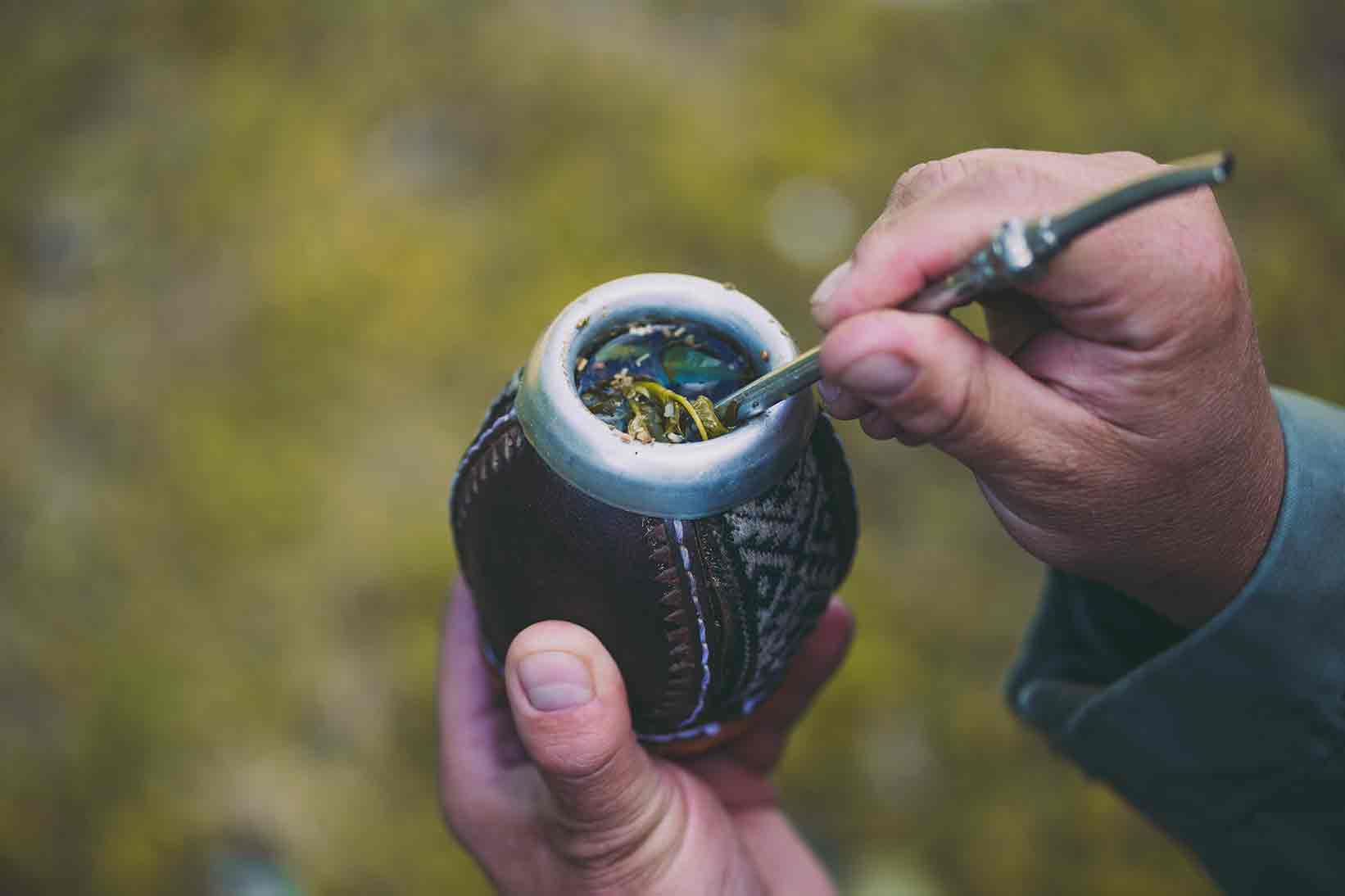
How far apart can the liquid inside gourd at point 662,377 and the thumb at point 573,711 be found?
207mm

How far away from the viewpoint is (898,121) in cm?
277

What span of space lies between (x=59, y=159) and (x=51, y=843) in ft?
5.37

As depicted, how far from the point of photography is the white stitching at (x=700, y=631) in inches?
39.4

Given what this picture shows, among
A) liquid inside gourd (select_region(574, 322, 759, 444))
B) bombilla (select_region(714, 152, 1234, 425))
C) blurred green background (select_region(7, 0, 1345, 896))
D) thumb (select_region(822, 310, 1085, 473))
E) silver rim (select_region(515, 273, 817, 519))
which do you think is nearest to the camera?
bombilla (select_region(714, 152, 1234, 425))

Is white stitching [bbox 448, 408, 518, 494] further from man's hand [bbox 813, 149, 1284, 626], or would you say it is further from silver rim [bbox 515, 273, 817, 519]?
man's hand [bbox 813, 149, 1284, 626]

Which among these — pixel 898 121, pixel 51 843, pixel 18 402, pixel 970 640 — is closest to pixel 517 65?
pixel 898 121

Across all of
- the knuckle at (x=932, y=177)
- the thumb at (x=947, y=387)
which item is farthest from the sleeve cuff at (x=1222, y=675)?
the knuckle at (x=932, y=177)

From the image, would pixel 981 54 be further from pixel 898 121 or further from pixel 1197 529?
pixel 1197 529

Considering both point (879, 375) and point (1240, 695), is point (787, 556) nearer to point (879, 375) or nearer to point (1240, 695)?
point (879, 375)

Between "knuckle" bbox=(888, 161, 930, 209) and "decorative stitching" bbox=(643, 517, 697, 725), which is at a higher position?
"knuckle" bbox=(888, 161, 930, 209)

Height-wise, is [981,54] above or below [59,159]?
above

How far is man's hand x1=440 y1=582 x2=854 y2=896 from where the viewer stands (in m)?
1.01

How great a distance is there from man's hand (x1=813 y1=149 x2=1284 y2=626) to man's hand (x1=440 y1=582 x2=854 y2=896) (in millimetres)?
360

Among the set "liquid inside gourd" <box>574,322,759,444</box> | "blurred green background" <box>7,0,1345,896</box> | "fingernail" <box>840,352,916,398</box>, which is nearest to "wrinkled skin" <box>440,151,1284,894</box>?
A: "fingernail" <box>840,352,916,398</box>
